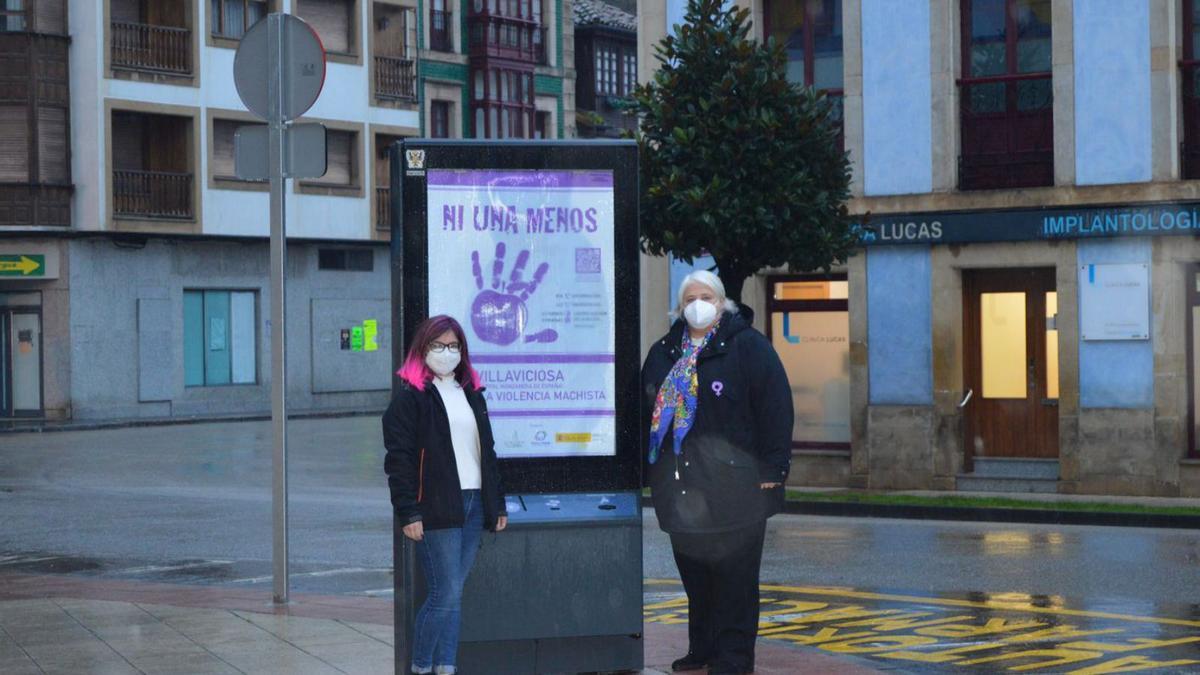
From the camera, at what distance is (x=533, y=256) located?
8.56m

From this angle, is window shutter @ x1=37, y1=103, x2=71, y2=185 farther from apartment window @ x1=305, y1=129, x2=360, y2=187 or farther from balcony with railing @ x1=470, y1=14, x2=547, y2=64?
balcony with railing @ x1=470, y1=14, x2=547, y2=64

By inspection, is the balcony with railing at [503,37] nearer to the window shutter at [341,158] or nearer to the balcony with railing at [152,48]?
the window shutter at [341,158]

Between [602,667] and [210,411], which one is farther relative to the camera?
[210,411]

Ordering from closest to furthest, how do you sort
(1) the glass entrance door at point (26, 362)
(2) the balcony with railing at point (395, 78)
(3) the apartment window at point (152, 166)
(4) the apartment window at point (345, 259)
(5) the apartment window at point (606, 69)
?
(1) the glass entrance door at point (26, 362) < (3) the apartment window at point (152, 166) < (4) the apartment window at point (345, 259) < (2) the balcony with railing at point (395, 78) < (5) the apartment window at point (606, 69)

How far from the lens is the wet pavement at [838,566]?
10109 millimetres

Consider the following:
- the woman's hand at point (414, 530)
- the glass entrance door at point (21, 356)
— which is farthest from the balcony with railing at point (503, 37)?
the woman's hand at point (414, 530)

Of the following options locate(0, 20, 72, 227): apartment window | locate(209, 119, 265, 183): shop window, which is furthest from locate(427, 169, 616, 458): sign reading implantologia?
locate(209, 119, 265, 183): shop window

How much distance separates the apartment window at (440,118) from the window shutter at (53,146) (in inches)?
559

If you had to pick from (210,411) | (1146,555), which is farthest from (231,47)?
(1146,555)

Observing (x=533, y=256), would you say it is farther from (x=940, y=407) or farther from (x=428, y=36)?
(x=428, y=36)

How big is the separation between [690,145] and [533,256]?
41.9 ft

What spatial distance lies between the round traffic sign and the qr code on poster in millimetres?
3416

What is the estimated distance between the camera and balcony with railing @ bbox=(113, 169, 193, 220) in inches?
1822

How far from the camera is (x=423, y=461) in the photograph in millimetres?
8094
